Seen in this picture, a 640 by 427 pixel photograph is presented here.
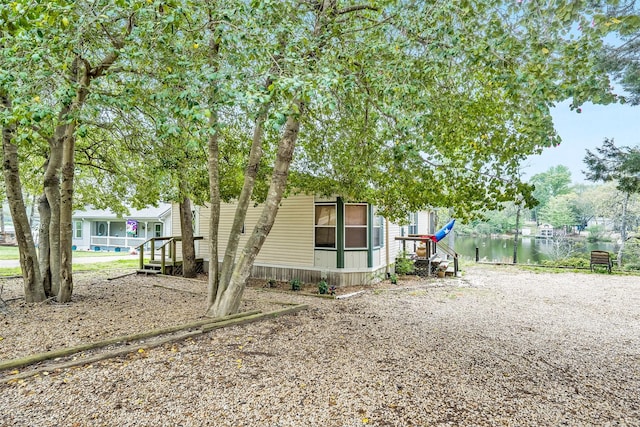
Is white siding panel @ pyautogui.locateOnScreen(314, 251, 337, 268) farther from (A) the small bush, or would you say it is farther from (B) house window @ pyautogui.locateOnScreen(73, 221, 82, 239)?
(B) house window @ pyautogui.locateOnScreen(73, 221, 82, 239)

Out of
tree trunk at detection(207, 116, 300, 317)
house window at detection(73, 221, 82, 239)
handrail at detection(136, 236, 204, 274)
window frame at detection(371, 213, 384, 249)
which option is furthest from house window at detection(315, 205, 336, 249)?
house window at detection(73, 221, 82, 239)

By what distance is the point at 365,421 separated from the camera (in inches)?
111

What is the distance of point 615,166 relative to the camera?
7.29 metres

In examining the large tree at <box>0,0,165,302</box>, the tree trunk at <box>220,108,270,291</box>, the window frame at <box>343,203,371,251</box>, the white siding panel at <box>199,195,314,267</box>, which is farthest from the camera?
the white siding panel at <box>199,195,314,267</box>

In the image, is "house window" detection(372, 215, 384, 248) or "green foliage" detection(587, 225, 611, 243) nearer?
"house window" detection(372, 215, 384, 248)

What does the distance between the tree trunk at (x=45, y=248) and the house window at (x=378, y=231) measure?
7887 millimetres

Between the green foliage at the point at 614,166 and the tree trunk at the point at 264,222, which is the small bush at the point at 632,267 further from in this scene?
the tree trunk at the point at 264,222

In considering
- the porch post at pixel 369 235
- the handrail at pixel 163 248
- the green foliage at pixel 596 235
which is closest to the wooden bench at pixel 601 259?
the porch post at pixel 369 235

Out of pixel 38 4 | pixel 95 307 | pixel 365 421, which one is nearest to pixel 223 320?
pixel 95 307

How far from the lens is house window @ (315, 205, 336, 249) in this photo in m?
10.2

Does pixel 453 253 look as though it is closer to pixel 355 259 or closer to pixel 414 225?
pixel 414 225

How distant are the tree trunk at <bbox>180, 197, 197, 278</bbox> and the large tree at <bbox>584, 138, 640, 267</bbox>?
10.8 metres

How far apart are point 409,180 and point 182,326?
171 inches

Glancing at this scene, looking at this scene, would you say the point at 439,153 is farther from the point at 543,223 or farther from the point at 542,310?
the point at 543,223
